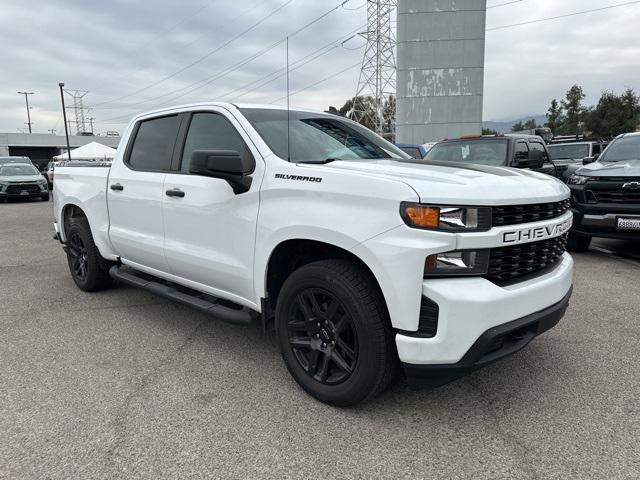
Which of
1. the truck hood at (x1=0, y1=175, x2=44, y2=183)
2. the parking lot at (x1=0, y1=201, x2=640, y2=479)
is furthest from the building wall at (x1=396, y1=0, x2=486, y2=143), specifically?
the parking lot at (x1=0, y1=201, x2=640, y2=479)

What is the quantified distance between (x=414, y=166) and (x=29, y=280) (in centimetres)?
534

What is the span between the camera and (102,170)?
16.0ft

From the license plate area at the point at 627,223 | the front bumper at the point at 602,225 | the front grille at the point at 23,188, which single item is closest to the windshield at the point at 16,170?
the front grille at the point at 23,188

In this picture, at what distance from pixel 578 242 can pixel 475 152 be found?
7.52ft

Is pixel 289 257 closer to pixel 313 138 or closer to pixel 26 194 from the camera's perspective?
pixel 313 138

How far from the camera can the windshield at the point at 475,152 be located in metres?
8.20

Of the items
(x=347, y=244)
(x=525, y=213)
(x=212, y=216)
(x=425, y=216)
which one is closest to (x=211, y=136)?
(x=212, y=216)

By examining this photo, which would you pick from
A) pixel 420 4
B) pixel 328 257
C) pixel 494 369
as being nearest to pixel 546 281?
pixel 494 369

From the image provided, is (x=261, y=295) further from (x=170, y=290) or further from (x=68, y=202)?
(x=68, y=202)

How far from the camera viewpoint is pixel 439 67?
34688 millimetres

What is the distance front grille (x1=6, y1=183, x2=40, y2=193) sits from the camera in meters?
18.5

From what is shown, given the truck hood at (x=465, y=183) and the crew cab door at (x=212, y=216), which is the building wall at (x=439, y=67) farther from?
the truck hood at (x=465, y=183)

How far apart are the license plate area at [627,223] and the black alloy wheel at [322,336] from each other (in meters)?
5.11

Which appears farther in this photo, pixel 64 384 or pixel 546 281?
pixel 64 384
